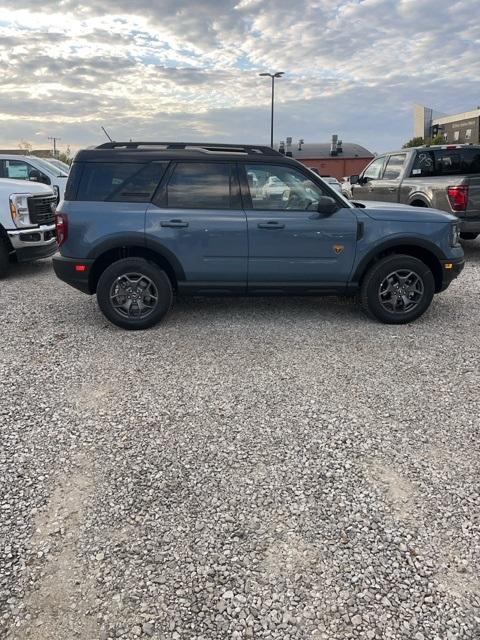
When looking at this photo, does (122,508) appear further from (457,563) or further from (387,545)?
(457,563)

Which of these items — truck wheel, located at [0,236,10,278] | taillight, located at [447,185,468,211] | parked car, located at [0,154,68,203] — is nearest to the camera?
truck wheel, located at [0,236,10,278]

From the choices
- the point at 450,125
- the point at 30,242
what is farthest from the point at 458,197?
the point at 450,125

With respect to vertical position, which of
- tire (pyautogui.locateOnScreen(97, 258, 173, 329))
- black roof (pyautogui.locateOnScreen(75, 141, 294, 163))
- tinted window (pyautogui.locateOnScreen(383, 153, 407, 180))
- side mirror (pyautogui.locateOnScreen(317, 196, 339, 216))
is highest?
tinted window (pyautogui.locateOnScreen(383, 153, 407, 180))

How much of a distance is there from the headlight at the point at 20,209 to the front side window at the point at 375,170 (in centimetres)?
677

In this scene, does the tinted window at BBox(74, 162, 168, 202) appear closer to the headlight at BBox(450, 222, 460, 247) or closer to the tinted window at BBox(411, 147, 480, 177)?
the headlight at BBox(450, 222, 460, 247)

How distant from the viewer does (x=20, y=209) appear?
793cm

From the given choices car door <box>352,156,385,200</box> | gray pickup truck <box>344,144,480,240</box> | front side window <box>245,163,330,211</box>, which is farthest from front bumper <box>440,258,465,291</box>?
car door <box>352,156,385,200</box>

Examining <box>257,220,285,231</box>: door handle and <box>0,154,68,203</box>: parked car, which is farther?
<box>0,154,68,203</box>: parked car

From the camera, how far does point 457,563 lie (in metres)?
2.31

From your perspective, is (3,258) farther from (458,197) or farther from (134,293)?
(458,197)

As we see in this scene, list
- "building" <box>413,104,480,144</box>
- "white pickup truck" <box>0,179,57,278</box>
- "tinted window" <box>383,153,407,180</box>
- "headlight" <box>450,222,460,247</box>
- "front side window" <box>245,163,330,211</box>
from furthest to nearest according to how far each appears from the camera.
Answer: "building" <box>413,104,480,144</box> → "tinted window" <box>383,153,407,180</box> → "white pickup truck" <box>0,179,57,278</box> → "headlight" <box>450,222,460,247</box> → "front side window" <box>245,163,330,211</box>

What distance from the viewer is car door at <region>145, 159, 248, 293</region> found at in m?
5.24

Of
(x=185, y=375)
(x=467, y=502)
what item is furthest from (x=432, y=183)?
(x=467, y=502)

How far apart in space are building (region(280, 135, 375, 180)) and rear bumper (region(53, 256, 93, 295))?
2436 inches
